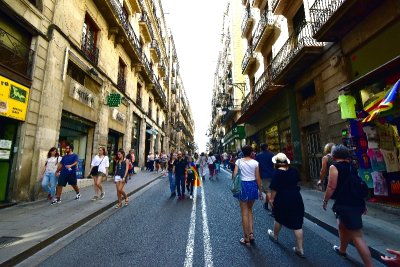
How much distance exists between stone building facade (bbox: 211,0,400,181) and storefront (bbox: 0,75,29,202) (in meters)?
9.88

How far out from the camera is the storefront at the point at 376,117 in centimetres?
596

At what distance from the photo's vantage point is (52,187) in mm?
7398

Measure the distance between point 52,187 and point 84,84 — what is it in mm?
5777

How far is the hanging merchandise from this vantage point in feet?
20.7

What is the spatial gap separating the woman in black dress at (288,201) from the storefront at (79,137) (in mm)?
9113

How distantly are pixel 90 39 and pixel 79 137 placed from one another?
515cm

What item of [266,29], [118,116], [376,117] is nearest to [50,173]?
[118,116]

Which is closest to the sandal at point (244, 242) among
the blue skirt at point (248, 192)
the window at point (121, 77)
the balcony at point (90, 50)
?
the blue skirt at point (248, 192)

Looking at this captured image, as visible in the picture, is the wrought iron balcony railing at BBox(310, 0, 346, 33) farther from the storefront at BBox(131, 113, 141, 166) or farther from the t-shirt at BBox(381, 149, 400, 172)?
the storefront at BBox(131, 113, 141, 166)

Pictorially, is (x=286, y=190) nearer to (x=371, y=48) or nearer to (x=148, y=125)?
(x=371, y=48)

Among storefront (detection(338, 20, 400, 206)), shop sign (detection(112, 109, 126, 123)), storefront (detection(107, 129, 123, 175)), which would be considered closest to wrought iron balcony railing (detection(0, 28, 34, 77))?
shop sign (detection(112, 109, 126, 123))

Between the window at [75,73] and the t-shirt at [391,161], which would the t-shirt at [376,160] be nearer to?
the t-shirt at [391,161]

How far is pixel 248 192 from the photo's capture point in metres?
4.23

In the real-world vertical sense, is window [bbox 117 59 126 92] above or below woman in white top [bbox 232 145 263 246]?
above
